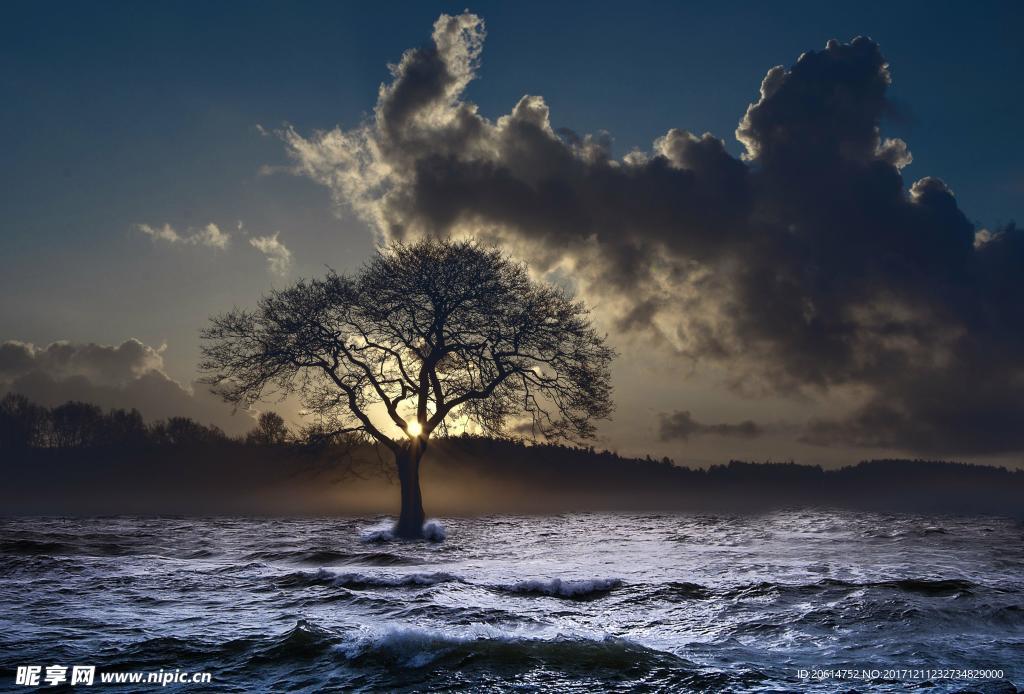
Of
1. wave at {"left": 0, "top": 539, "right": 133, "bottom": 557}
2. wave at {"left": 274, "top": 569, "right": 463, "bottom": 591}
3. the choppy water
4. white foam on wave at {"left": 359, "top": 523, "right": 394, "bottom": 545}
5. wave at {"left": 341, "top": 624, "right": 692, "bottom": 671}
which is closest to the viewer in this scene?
the choppy water

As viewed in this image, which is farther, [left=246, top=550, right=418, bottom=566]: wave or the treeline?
the treeline

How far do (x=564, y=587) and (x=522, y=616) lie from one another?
3591 mm

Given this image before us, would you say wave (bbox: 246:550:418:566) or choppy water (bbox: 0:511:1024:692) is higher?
choppy water (bbox: 0:511:1024:692)

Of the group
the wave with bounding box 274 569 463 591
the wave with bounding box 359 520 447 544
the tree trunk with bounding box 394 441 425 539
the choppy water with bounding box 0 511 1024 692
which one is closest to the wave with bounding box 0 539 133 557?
the choppy water with bounding box 0 511 1024 692

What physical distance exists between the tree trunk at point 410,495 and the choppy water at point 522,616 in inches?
344

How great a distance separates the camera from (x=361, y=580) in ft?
54.6

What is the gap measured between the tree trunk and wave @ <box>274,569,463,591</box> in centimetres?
1495

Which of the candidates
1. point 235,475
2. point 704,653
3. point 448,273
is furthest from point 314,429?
point 235,475

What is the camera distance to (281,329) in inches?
1342

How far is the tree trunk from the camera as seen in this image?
32656mm

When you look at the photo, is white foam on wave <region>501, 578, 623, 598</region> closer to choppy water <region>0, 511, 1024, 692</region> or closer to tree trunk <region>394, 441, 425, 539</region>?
choppy water <region>0, 511, 1024, 692</region>

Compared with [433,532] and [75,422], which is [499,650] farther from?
[75,422]

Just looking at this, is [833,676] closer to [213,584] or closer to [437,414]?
[213,584]

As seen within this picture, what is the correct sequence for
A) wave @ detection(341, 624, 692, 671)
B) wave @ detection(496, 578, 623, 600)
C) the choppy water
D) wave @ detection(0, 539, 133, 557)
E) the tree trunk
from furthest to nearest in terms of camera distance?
the tree trunk, wave @ detection(0, 539, 133, 557), wave @ detection(496, 578, 623, 600), wave @ detection(341, 624, 692, 671), the choppy water
